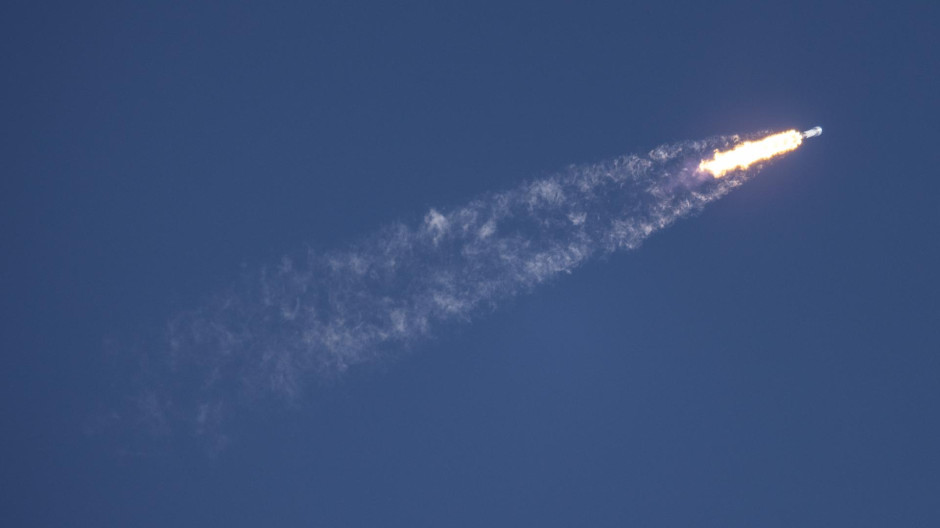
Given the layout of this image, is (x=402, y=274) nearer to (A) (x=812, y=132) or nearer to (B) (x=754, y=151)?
(B) (x=754, y=151)

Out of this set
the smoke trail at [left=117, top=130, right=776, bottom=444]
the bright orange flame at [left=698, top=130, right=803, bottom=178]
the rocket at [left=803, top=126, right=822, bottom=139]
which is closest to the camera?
the rocket at [left=803, top=126, right=822, bottom=139]

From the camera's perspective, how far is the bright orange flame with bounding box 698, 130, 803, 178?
230 ft

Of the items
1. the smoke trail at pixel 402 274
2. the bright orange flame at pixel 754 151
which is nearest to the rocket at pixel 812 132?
the bright orange flame at pixel 754 151

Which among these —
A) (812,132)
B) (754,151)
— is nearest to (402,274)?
(754,151)

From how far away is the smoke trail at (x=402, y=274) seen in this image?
71.2 metres

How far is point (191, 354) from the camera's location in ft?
236

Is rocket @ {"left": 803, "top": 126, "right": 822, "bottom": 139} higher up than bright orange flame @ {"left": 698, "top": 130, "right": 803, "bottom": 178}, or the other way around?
bright orange flame @ {"left": 698, "top": 130, "right": 803, "bottom": 178}

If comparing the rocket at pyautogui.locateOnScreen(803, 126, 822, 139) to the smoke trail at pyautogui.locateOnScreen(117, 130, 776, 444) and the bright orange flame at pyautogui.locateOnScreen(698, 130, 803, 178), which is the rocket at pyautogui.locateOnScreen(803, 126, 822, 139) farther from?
the smoke trail at pyautogui.locateOnScreen(117, 130, 776, 444)

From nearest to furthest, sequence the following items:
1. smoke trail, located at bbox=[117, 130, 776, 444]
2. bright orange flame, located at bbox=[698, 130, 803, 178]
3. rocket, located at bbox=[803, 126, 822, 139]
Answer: rocket, located at bbox=[803, 126, 822, 139] → bright orange flame, located at bbox=[698, 130, 803, 178] → smoke trail, located at bbox=[117, 130, 776, 444]

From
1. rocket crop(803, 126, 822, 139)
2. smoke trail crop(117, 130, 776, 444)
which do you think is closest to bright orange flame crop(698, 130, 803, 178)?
rocket crop(803, 126, 822, 139)

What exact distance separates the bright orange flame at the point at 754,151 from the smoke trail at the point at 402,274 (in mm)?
800

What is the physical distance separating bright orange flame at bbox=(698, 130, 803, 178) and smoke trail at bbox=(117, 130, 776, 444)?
800 mm

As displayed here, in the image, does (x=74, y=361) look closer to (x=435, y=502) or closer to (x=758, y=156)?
(x=435, y=502)

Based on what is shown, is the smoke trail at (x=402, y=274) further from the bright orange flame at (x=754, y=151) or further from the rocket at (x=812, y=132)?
the rocket at (x=812, y=132)
